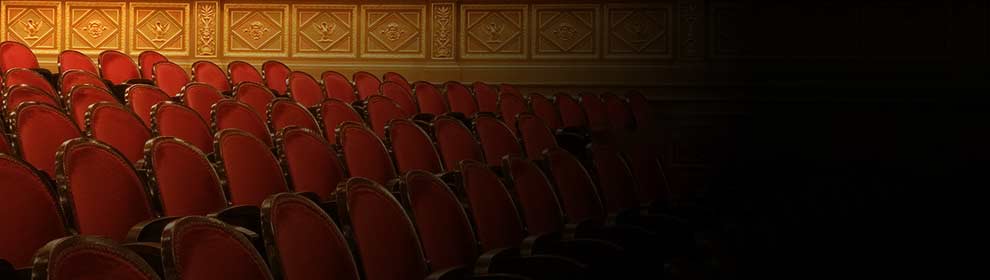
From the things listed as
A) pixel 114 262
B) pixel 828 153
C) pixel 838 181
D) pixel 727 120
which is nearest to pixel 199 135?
pixel 114 262

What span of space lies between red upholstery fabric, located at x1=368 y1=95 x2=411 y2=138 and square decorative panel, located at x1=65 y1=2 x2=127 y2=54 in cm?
89

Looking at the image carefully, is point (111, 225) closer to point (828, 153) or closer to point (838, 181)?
point (838, 181)

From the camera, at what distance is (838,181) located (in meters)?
1.07

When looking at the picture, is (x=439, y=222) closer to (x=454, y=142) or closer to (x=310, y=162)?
(x=310, y=162)

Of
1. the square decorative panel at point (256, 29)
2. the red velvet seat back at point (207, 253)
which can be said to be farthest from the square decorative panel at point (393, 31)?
the red velvet seat back at point (207, 253)

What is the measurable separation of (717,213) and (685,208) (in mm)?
24

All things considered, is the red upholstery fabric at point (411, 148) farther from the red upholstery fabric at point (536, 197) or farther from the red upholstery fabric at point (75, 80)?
the red upholstery fabric at point (75, 80)

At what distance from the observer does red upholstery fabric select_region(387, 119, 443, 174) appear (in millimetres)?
768

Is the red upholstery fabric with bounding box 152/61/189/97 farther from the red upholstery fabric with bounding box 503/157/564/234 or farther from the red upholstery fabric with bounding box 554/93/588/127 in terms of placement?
the red upholstery fabric with bounding box 503/157/564/234

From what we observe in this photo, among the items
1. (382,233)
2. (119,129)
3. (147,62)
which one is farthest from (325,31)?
(382,233)

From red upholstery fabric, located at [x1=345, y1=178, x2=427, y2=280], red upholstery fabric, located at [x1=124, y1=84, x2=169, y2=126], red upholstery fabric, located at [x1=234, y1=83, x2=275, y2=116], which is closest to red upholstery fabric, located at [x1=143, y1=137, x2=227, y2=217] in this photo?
red upholstery fabric, located at [x1=345, y1=178, x2=427, y2=280]

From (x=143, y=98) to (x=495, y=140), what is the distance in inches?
11.8

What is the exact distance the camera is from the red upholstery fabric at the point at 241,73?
54.1 inches

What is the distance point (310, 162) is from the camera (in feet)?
2.22
